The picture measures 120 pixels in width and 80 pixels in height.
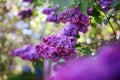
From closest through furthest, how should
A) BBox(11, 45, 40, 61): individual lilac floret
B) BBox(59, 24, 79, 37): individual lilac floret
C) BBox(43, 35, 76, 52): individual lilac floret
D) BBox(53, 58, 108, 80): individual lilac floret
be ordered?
BBox(53, 58, 108, 80): individual lilac floret
BBox(43, 35, 76, 52): individual lilac floret
BBox(59, 24, 79, 37): individual lilac floret
BBox(11, 45, 40, 61): individual lilac floret

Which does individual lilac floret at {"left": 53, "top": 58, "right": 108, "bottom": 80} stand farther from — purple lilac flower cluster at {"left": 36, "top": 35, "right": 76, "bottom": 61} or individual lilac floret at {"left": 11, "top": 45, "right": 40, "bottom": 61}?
Answer: individual lilac floret at {"left": 11, "top": 45, "right": 40, "bottom": 61}

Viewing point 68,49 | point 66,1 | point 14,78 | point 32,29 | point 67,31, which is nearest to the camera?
point 66,1

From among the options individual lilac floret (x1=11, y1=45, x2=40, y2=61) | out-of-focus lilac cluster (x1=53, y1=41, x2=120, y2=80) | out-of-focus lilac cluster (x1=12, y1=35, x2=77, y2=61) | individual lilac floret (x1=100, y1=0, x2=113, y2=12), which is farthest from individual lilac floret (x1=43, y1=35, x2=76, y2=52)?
out-of-focus lilac cluster (x1=53, y1=41, x2=120, y2=80)

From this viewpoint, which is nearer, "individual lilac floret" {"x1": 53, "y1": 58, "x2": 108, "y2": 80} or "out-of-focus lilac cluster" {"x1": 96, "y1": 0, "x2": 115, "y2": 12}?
"individual lilac floret" {"x1": 53, "y1": 58, "x2": 108, "y2": 80}

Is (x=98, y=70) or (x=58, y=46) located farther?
(x=58, y=46)

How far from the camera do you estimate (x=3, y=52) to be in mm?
5562

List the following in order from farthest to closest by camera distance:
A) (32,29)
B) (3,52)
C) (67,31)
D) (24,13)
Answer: (3,52)
(32,29)
(24,13)
(67,31)

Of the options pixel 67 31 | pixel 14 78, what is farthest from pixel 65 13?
pixel 14 78

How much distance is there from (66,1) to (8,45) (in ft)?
14.4

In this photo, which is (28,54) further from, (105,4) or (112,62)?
(112,62)

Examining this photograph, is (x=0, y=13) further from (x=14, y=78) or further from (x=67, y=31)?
(x=14, y=78)

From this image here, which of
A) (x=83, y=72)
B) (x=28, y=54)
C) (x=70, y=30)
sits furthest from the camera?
(x=28, y=54)

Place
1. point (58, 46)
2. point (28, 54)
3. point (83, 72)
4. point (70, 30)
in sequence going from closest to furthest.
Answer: point (83, 72), point (58, 46), point (70, 30), point (28, 54)

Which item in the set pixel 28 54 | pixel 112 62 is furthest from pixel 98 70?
pixel 28 54
